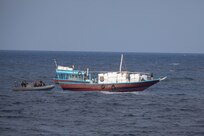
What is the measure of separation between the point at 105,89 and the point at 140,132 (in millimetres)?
28698

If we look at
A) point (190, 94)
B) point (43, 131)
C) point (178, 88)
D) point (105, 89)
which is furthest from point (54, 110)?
point (178, 88)

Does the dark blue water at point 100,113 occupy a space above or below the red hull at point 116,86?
below

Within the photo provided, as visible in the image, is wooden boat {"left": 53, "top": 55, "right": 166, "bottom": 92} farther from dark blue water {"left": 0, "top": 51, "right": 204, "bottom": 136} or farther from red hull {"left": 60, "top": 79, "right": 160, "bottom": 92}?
dark blue water {"left": 0, "top": 51, "right": 204, "bottom": 136}

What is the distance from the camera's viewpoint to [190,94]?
7856 cm

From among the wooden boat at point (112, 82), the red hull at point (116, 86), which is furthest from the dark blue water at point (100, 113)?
the wooden boat at point (112, 82)

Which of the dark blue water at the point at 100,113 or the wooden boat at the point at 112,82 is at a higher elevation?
the wooden boat at the point at 112,82

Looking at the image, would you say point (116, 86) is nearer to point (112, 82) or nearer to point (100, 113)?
point (112, 82)

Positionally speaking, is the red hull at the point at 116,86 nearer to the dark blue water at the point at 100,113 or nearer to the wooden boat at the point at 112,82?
the wooden boat at the point at 112,82

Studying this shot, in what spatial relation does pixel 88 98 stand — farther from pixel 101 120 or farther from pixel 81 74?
pixel 101 120

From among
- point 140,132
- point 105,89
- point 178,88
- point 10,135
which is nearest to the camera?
point 10,135

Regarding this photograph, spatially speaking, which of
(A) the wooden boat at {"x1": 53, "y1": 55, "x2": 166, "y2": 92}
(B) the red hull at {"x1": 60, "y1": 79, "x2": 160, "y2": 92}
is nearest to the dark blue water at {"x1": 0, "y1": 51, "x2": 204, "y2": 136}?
(B) the red hull at {"x1": 60, "y1": 79, "x2": 160, "y2": 92}

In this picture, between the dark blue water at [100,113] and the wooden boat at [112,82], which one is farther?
the wooden boat at [112,82]

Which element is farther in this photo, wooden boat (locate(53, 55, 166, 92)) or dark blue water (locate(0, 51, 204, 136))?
wooden boat (locate(53, 55, 166, 92))

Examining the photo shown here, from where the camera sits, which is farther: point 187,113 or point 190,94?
point 190,94
